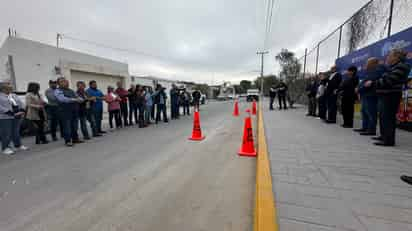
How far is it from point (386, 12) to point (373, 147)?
4.35 m

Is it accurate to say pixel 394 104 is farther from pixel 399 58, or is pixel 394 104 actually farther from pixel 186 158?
pixel 186 158

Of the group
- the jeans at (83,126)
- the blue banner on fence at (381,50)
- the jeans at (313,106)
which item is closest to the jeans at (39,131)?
the jeans at (83,126)

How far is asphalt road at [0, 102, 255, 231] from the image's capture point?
1.71m

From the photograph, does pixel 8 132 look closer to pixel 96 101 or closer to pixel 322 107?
pixel 96 101

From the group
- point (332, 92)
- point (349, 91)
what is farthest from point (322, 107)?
point (349, 91)

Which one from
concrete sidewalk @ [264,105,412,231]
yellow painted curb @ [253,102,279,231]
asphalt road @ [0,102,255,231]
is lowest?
asphalt road @ [0,102,255,231]

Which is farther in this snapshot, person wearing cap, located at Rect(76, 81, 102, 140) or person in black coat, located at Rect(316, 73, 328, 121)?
person in black coat, located at Rect(316, 73, 328, 121)

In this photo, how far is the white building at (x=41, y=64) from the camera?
7.73m

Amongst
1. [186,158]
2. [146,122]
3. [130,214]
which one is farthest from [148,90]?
[130,214]

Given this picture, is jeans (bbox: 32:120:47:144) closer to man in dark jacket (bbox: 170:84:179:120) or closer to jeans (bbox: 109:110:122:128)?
jeans (bbox: 109:110:122:128)

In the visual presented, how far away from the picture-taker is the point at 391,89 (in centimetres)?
311

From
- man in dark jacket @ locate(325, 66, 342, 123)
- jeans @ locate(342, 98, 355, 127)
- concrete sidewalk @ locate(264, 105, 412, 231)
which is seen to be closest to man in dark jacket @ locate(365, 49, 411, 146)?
concrete sidewalk @ locate(264, 105, 412, 231)

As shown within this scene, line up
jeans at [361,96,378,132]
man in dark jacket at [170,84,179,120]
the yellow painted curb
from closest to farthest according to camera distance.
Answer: the yellow painted curb
jeans at [361,96,378,132]
man in dark jacket at [170,84,179,120]

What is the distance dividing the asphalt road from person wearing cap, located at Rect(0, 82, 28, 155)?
56 centimetres
